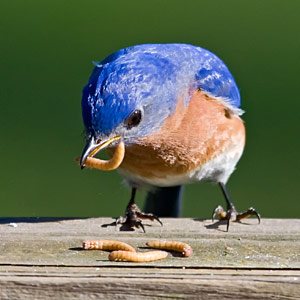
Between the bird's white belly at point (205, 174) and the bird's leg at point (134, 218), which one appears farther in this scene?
the bird's white belly at point (205, 174)

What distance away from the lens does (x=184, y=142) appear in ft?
18.0

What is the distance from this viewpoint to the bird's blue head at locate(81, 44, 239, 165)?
4680 mm

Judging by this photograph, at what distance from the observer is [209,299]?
148 inches

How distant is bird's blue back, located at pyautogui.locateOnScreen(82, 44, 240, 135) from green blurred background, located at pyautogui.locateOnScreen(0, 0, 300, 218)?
2.17m

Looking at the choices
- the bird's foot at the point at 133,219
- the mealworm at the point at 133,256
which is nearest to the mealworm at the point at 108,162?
the bird's foot at the point at 133,219

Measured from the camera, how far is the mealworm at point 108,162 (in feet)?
15.5

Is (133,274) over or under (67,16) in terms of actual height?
under

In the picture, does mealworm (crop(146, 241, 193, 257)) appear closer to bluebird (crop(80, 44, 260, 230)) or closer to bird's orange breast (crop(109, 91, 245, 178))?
bluebird (crop(80, 44, 260, 230))

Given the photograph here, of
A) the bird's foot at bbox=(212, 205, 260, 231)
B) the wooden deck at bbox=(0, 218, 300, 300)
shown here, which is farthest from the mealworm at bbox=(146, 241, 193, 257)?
the bird's foot at bbox=(212, 205, 260, 231)

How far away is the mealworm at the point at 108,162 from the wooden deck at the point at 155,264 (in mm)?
307

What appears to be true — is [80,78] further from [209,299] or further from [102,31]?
[209,299]

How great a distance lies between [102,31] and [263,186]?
2.16 metres

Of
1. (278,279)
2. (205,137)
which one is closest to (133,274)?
(278,279)

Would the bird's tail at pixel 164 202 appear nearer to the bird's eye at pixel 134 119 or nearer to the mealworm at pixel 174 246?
the bird's eye at pixel 134 119
